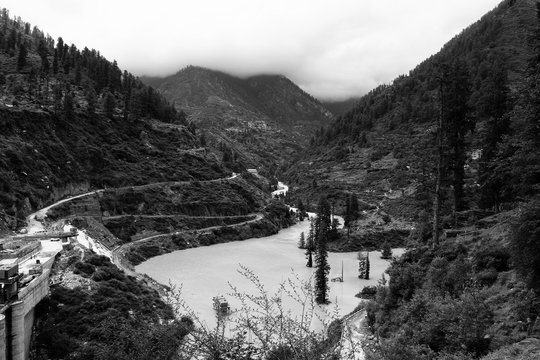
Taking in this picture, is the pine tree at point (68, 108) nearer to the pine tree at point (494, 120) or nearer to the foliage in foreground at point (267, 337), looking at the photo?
the pine tree at point (494, 120)

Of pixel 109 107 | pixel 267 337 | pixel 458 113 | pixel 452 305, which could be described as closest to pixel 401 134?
pixel 109 107

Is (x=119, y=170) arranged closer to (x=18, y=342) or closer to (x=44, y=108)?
(x=44, y=108)

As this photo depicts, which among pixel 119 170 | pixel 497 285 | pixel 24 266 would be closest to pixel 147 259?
pixel 119 170

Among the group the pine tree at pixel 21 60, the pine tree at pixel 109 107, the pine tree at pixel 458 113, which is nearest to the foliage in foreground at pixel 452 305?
the pine tree at pixel 458 113

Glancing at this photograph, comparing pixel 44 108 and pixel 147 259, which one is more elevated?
pixel 44 108

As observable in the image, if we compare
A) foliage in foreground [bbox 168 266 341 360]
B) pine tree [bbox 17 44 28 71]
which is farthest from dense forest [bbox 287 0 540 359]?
pine tree [bbox 17 44 28 71]

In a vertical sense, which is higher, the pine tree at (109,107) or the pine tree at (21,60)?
the pine tree at (21,60)

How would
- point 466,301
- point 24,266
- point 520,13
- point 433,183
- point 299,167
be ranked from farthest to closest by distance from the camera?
point 299,167 < point 520,13 < point 24,266 < point 433,183 < point 466,301

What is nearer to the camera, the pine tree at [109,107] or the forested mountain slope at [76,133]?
the forested mountain slope at [76,133]

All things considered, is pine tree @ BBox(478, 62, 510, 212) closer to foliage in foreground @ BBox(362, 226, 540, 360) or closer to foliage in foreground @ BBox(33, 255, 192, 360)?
foliage in foreground @ BBox(362, 226, 540, 360)
